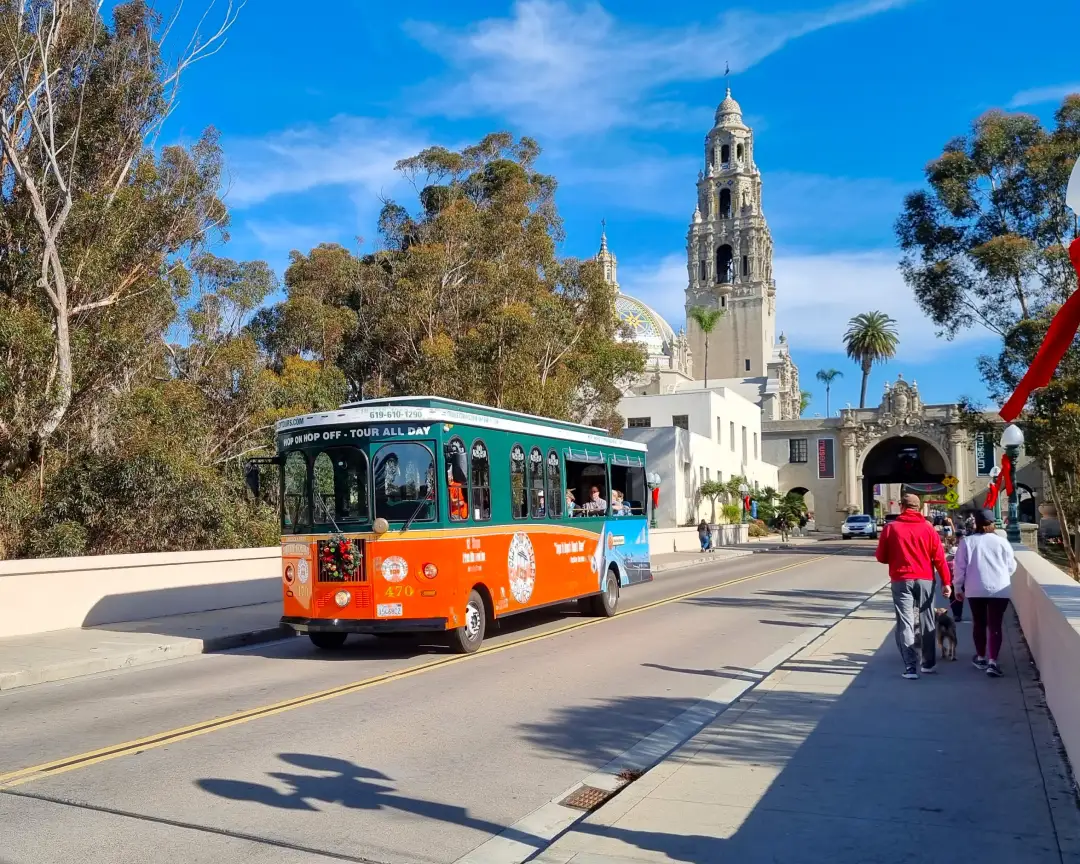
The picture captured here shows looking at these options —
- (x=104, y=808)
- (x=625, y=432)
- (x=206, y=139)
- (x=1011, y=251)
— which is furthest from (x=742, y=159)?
(x=104, y=808)

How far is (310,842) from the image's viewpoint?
577 cm

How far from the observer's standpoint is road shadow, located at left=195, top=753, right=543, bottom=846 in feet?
20.7

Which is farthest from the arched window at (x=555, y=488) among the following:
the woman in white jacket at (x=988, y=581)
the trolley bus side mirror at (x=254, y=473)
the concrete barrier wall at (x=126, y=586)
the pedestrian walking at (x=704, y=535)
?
the pedestrian walking at (x=704, y=535)

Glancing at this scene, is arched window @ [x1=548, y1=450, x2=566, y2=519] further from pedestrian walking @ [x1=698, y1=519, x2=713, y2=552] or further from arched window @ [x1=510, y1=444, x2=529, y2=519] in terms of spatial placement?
pedestrian walking @ [x1=698, y1=519, x2=713, y2=552]

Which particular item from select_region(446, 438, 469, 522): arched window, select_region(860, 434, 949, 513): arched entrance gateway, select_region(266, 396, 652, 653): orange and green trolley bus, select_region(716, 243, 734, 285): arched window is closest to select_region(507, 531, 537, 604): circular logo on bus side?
select_region(266, 396, 652, 653): orange and green trolley bus

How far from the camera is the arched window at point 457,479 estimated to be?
12.8 m

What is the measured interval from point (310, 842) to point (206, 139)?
26.1 meters

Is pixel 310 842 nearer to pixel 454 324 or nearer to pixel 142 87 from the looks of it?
pixel 142 87

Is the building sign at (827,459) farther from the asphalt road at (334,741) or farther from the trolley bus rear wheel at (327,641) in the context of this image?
the trolley bus rear wheel at (327,641)

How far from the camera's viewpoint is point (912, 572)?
10.9 metres

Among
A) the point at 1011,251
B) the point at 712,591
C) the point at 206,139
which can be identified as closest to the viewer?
the point at 712,591

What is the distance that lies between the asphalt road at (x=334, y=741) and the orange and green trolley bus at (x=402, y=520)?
0.68 meters

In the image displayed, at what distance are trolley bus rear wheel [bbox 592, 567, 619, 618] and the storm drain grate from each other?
10.8m

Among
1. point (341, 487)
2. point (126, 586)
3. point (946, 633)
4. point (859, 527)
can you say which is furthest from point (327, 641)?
point (859, 527)
